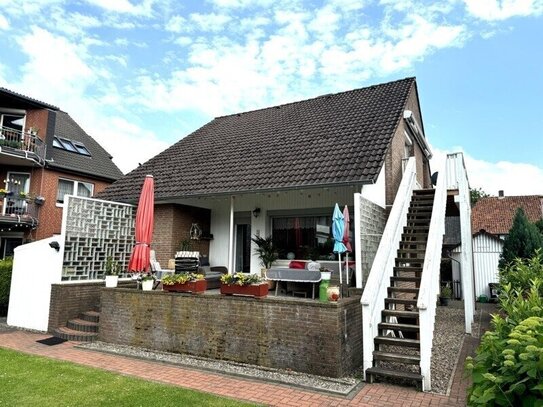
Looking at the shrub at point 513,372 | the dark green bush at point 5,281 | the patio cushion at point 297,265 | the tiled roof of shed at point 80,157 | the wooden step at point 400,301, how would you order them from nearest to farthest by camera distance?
the shrub at point 513,372, the wooden step at point 400,301, the patio cushion at point 297,265, the dark green bush at point 5,281, the tiled roof of shed at point 80,157

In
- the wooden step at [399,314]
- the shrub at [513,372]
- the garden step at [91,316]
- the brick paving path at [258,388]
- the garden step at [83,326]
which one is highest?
the shrub at [513,372]

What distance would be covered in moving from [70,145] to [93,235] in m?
14.2

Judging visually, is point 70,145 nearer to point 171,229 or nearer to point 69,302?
point 171,229

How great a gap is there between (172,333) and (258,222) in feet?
17.8

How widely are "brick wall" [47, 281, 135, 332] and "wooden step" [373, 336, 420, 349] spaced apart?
735 centimetres

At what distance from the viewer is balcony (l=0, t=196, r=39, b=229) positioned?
17.9 m

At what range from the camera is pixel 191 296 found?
26.6ft

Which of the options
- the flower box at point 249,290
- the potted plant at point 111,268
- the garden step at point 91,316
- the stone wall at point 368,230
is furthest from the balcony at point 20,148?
the stone wall at point 368,230

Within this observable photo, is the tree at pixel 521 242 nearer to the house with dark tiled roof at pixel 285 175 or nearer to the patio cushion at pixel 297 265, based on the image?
the house with dark tiled roof at pixel 285 175

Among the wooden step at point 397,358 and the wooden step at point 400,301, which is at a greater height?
the wooden step at point 400,301

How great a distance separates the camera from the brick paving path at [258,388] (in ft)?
18.0

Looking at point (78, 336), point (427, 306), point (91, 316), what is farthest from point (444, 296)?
point (78, 336)

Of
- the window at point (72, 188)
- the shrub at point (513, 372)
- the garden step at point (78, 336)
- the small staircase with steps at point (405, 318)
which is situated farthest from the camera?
the window at point (72, 188)

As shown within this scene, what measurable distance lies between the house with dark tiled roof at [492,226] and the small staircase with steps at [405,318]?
13.6 m
